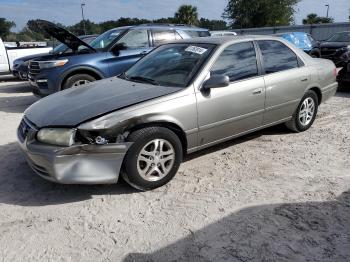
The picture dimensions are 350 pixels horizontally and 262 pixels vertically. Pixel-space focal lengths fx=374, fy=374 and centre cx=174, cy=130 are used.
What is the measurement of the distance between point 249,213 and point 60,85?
220 inches

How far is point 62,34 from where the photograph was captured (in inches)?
327

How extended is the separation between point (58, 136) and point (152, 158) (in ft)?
3.22

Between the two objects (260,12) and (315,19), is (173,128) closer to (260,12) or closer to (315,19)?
(260,12)

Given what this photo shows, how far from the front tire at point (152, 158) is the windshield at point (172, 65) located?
728mm

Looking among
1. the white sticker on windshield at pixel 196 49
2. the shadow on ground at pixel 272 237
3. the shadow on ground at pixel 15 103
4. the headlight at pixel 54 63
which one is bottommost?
the shadow on ground at pixel 272 237

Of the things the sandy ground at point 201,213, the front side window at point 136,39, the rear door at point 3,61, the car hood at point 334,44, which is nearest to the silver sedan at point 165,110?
the sandy ground at point 201,213

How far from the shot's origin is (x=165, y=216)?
3.53m

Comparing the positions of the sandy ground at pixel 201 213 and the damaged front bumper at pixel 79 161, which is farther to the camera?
the damaged front bumper at pixel 79 161

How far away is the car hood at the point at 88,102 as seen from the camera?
3789mm

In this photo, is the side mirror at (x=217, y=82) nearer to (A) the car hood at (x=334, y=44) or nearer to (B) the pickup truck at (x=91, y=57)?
(B) the pickup truck at (x=91, y=57)

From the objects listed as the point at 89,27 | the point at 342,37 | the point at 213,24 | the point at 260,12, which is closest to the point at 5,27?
the point at 89,27

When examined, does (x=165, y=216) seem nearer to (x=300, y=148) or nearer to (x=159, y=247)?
(x=159, y=247)

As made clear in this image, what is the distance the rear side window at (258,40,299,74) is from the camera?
204 inches

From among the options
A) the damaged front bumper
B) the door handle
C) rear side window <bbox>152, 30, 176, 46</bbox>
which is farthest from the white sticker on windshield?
rear side window <bbox>152, 30, 176, 46</bbox>
